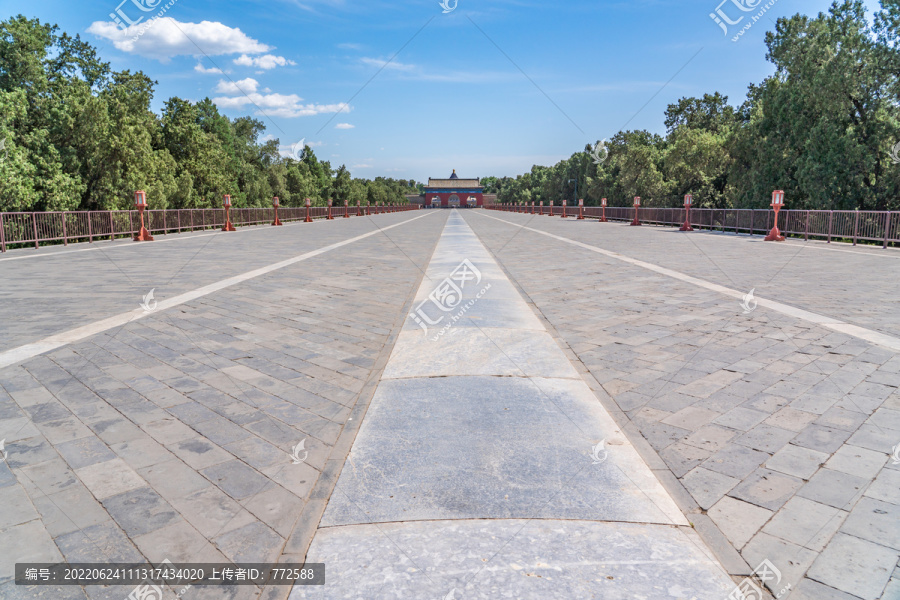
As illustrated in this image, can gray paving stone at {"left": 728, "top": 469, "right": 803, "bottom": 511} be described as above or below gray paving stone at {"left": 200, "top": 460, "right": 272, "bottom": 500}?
above

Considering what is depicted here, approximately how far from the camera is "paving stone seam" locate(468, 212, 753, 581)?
2.39 meters

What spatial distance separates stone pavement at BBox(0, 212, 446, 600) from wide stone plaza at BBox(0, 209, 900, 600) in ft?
0.06

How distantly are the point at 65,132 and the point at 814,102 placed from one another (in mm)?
35086

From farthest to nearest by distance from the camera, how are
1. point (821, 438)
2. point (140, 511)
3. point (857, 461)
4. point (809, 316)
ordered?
1. point (809, 316)
2. point (821, 438)
3. point (857, 461)
4. point (140, 511)

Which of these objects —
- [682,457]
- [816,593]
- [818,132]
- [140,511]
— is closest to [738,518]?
[816,593]

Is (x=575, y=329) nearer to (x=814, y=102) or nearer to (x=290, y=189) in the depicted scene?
(x=814, y=102)

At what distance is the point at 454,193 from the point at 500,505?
186170 millimetres

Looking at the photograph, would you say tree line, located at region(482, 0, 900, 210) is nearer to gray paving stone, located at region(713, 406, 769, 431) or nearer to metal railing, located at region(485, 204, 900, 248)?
metal railing, located at region(485, 204, 900, 248)

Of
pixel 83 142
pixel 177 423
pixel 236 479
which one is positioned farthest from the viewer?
pixel 83 142

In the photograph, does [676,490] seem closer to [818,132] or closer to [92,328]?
[92,328]

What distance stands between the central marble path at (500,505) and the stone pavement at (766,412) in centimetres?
24

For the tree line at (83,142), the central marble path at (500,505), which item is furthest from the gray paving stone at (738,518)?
the tree line at (83,142)

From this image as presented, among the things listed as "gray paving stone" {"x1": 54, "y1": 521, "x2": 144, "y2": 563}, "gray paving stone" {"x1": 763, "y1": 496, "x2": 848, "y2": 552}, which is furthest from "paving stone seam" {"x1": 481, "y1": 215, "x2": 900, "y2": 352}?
"gray paving stone" {"x1": 54, "y1": 521, "x2": 144, "y2": 563}

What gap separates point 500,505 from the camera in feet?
9.12
